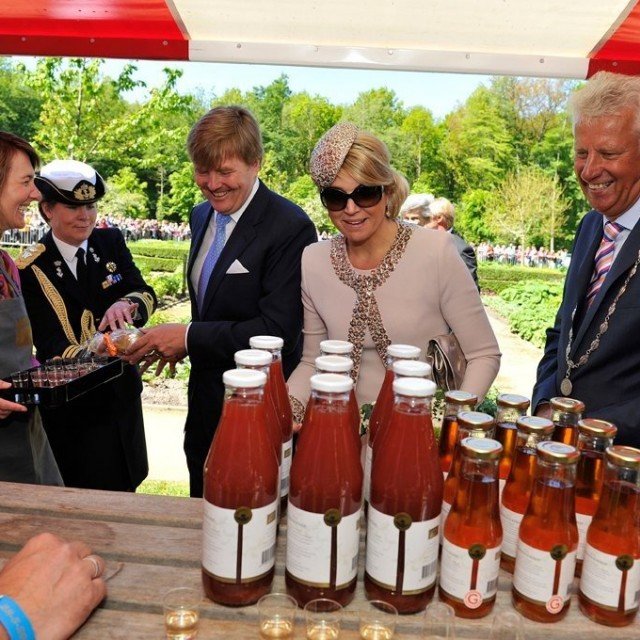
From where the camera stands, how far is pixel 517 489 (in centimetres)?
117

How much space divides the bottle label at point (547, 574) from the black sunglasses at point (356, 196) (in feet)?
3.94

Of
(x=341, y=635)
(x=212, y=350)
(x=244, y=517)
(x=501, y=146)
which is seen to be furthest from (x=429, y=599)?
(x=501, y=146)

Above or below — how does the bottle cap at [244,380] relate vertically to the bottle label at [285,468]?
above

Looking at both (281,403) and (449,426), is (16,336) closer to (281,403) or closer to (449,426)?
(281,403)

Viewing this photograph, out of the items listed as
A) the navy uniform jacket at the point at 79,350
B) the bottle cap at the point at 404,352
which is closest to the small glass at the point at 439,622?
the bottle cap at the point at 404,352

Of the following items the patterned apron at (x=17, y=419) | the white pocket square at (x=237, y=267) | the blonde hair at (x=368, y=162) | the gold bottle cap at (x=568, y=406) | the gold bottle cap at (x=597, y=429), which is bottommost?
the patterned apron at (x=17, y=419)

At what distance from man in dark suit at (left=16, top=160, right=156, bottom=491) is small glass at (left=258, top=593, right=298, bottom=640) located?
189 centimetres

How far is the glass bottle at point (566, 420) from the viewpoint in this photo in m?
1.24

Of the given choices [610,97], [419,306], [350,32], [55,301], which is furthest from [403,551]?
[350,32]

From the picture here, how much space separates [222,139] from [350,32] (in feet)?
2.67

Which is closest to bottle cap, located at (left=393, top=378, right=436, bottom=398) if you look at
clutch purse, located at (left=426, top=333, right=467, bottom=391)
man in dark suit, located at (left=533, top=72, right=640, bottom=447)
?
clutch purse, located at (left=426, top=333, right=467, bottom=391)

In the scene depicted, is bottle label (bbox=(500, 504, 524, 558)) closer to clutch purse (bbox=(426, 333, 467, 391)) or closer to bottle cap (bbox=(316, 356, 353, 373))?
bottle cap (bbox=(316, 356, 353, 373))

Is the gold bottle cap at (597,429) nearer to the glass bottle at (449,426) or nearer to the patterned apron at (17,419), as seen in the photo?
the glass bottle at (449,426)

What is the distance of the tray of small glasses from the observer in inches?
77.1
